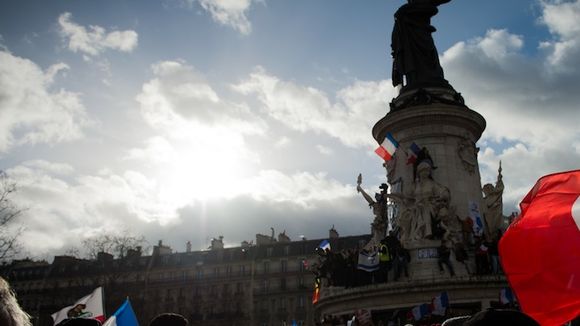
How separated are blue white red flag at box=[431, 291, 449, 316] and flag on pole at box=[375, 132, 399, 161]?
7.46m

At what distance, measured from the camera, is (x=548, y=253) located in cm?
648

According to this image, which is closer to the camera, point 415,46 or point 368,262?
point 368,262

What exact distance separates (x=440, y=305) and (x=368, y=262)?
3.85m

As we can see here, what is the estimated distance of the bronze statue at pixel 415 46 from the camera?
26312mm

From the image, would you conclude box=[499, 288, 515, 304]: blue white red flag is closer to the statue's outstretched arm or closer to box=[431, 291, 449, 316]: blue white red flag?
box=[431, 291, 449, 316]: blue white red flag

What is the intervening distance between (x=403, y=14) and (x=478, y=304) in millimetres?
14258

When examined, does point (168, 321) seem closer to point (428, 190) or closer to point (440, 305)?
point (440, 305)

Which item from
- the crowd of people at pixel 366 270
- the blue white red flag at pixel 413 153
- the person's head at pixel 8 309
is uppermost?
the blue white red flag at pixel 413 153

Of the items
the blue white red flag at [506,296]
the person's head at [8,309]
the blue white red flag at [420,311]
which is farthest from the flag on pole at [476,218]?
the person's head at [8,309]

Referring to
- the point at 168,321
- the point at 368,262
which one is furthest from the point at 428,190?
the point at 168,321

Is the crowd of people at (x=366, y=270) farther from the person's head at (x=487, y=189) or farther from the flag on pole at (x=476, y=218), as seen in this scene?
the person's head at (x=487, y=189)

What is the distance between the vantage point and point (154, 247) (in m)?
74.1

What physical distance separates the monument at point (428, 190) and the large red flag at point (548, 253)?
1298 cm

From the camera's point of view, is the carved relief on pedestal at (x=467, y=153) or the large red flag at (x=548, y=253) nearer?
the large red flag at (x=548, y=253)
